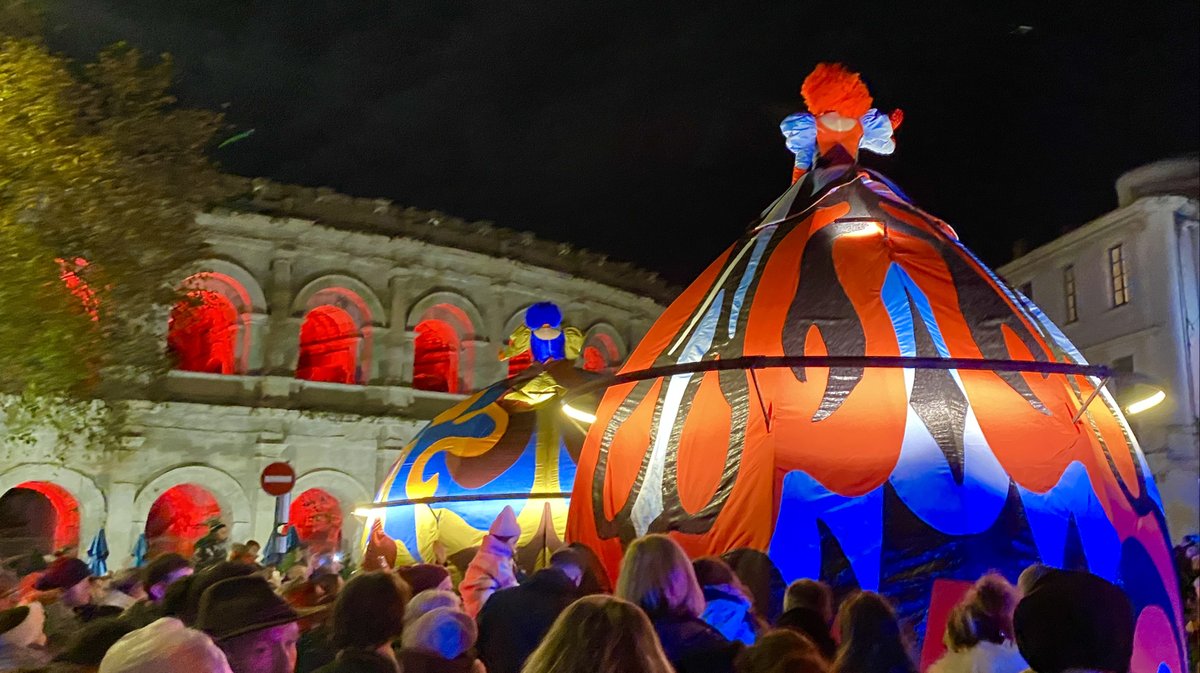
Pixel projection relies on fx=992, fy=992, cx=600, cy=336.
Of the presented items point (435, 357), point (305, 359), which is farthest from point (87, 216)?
point (435, 357)

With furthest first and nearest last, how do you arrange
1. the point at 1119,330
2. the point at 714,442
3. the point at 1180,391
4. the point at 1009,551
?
1. the point at 1119,330
2. the point at 1180,391
3. the point at 714,442
4. the point at 1009,551

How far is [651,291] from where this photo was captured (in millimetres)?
28938

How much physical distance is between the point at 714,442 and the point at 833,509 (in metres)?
1.00

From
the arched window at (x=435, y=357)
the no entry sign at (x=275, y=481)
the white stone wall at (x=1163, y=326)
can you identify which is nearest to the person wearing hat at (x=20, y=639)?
the no entry sign at (x=275, y=481)

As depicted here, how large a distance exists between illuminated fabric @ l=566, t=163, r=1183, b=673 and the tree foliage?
20.7ft

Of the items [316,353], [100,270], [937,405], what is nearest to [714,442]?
[937,405]

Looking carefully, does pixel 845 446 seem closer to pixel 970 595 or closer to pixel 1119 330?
pixel 970 595

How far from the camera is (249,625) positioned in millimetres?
3385

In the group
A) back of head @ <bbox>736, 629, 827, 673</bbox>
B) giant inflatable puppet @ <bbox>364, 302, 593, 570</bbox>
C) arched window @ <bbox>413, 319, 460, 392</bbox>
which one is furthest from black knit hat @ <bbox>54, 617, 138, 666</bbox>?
arched window @ <bbox>413, 319, 460, 392</bbox>

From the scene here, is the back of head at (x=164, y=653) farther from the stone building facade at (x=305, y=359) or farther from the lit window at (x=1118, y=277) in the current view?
the lit window at (x=1118, y=277)

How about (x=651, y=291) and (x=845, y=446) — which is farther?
(x=651, y=291)

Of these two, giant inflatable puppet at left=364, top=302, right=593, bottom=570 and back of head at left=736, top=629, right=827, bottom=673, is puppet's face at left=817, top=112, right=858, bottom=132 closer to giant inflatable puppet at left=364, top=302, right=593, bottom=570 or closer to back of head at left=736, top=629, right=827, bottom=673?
giant inflatable puppet at left=364, top=302, right=593, bottom=570

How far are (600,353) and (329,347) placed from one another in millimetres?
7309

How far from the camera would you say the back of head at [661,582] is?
3750mm
